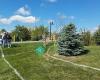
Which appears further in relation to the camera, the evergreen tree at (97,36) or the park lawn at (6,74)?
the evergreen tree at (97,36)

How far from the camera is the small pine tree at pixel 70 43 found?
88.9 feet

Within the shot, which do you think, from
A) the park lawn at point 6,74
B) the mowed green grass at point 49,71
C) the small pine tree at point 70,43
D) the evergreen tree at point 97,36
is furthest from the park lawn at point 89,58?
the evergreen tree at point 97,36

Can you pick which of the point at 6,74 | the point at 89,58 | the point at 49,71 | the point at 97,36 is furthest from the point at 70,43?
the point at 97,36

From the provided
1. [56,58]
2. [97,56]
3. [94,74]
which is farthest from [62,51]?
[94,74]

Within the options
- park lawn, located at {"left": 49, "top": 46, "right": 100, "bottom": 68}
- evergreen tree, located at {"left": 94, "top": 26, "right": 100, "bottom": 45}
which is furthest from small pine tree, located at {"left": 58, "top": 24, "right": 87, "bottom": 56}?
evergreen tree, located at {"left": 94, "top": 26, "right": 100, "bottom": 45}

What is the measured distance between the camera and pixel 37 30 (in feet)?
306

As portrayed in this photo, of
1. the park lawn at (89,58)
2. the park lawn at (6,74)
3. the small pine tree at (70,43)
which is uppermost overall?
the small pine tree at (70,43)

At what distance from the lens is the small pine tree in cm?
2709

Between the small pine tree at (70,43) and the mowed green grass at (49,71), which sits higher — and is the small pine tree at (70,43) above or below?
above

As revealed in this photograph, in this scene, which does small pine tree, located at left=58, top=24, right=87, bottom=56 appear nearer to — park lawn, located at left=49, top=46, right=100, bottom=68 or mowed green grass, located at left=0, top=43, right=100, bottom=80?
park lawn, located at left=49, top=46, right=100, bottom=68

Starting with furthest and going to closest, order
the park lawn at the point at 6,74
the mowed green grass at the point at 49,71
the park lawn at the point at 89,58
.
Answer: the park lawn at the point at 89,58
the park lawn at the point at 6,74
the mowed green grass at the point at 49,71

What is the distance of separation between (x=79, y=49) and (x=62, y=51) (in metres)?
1.67

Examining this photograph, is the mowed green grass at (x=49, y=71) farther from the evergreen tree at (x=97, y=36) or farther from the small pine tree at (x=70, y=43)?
the evergreen tree at (x=97, y=36)

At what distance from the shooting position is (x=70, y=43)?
2728 centimetres
